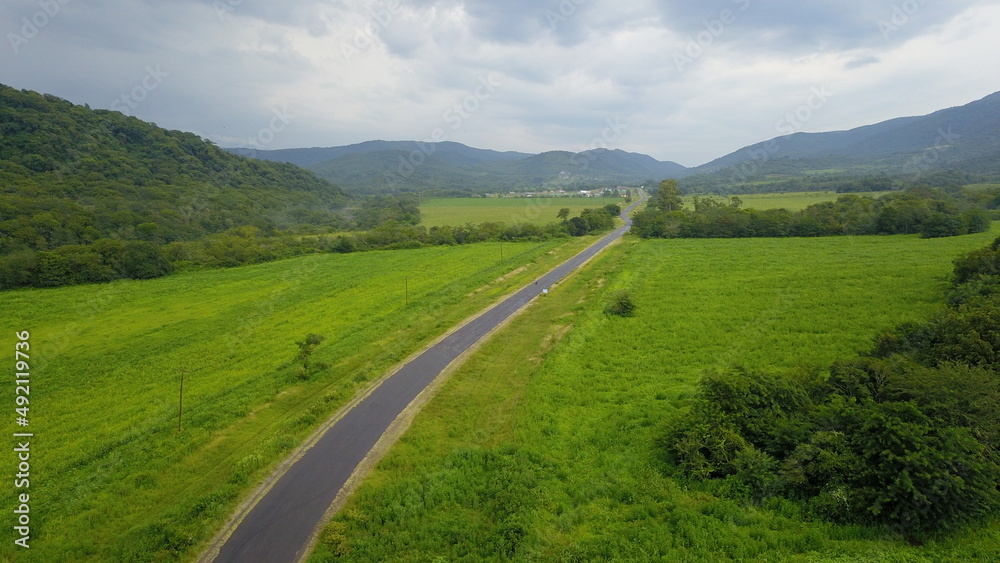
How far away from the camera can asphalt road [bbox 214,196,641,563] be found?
12.7 m

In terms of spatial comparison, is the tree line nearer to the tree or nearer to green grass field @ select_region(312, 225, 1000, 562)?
green grass field @ select_region(312, 225, 1000, 562)

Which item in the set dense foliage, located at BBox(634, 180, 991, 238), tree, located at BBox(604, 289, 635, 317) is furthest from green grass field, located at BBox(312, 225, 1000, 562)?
dense foliage, located at BBox(634, 180, 991, 238)

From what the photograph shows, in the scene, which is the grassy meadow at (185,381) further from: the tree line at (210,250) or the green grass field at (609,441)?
the green grass field at (609,441)

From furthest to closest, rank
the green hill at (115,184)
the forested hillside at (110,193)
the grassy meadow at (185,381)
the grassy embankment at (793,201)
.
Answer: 1. the grassy embankment at (793,201)
2. the green hill at (115,184)
3. the forested hillside at (110,193)
4. the grassy meadow at (185,381)

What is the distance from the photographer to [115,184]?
9238cm

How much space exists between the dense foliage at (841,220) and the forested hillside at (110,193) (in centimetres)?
7900

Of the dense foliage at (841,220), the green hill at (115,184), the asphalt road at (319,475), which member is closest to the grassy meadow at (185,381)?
the asphalt road at (319,475)

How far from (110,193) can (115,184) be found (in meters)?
8.23

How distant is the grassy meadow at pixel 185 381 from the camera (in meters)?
14.1

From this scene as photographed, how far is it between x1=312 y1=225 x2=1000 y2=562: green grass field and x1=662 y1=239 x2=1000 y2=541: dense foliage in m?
0.67

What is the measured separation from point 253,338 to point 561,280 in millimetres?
30369

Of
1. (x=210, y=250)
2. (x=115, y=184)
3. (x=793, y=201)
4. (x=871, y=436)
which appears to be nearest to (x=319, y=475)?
(x=871, y=436)

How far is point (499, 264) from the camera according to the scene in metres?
60.8

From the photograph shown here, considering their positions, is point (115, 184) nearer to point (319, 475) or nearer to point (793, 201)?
point (319, 475)
